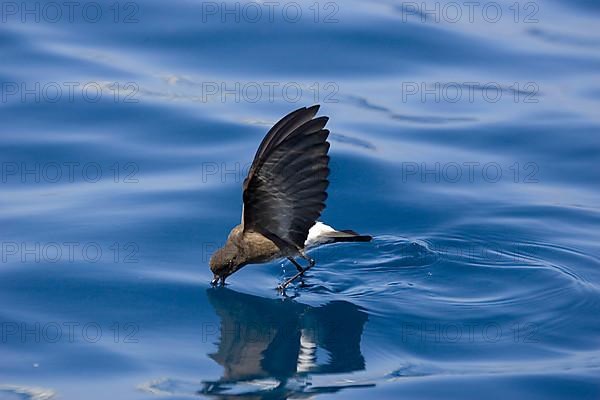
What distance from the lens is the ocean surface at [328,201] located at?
591 cm

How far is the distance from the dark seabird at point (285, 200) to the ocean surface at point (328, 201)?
11.1 inches

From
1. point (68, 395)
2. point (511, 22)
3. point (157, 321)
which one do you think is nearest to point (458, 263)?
point (157, 321)

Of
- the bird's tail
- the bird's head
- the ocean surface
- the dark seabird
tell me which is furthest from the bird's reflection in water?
the bird's tail

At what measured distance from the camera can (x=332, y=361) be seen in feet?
19.3

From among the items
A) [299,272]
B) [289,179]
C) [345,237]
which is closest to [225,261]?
[299,272]

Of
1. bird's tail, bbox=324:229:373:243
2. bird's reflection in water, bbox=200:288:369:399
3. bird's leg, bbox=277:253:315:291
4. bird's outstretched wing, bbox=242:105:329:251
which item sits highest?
bird's outstretched wing, bbox=242:105:329:251

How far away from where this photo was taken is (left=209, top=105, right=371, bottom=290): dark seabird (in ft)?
19.0

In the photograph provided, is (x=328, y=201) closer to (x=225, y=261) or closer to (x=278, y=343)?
(x=225, y=261)

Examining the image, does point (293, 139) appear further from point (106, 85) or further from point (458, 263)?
point (106, 85)

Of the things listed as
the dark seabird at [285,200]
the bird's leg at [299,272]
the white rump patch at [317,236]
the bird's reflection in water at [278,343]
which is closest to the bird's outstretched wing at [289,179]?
the dark seabird at [285,200]

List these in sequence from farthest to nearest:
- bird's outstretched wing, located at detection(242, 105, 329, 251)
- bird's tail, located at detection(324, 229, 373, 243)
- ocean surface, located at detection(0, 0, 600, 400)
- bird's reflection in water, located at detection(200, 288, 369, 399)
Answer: bird's tail, located at detection(324, 229, 373, 243)
ocean surface, located at detection(0, 0, 600, 400)
bird's outstretched wing, located at detection(242, 105, 329, 251)
bird's reflection in water, located at detection(200, 288, 369, 399)

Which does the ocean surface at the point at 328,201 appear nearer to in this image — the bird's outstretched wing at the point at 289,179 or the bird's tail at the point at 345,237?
the bird's tail at the point at 345,237

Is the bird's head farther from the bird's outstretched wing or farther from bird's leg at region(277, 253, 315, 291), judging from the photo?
bird's leg at region(277, 253, 315, 291)

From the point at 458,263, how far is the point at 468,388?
5.04ft
